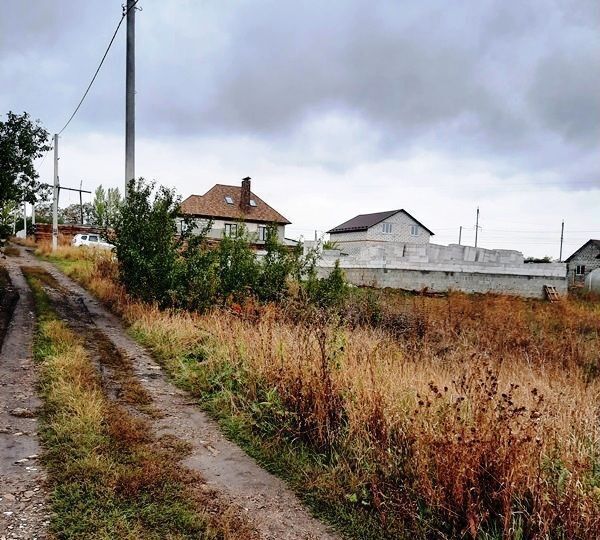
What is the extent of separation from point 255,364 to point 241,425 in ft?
3.23

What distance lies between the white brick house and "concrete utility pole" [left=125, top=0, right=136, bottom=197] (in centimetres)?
3717

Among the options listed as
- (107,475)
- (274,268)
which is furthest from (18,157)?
(107,475)

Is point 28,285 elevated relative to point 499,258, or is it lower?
lower

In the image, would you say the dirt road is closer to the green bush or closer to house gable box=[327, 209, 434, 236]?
the green bush

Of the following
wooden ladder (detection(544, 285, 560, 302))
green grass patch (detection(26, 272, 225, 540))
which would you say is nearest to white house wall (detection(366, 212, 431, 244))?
wooden ladder (detection(544, 285, 560, 302))

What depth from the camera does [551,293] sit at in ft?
68.5

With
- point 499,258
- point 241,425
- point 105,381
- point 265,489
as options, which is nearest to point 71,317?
point 105,381

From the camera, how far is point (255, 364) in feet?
18.4

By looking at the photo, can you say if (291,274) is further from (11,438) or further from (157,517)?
(157,517)

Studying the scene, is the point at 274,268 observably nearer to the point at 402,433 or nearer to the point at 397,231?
the point at 402,433

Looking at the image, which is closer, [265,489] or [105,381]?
[265,489]

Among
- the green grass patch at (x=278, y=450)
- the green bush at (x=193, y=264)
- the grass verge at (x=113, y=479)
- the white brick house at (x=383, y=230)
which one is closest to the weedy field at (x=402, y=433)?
the green grass patch at (x=278, y=450)

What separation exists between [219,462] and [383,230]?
1912 inches

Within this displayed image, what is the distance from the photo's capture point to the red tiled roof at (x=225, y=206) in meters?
40.7
